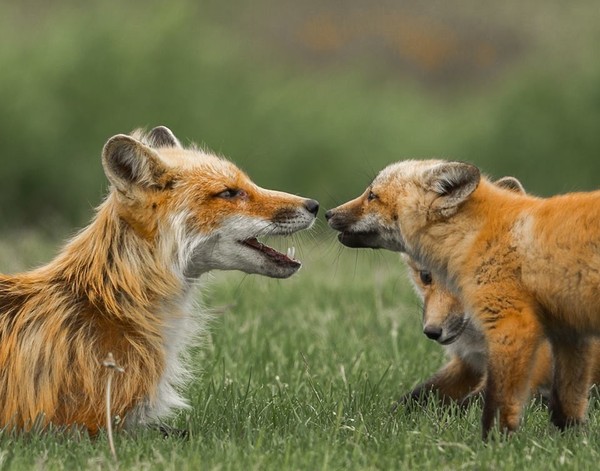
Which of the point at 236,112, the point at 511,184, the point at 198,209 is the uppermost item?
the point at 236,112

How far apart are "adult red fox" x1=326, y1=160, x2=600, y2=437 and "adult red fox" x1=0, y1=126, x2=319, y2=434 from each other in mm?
555

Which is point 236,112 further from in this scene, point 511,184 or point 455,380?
point 455,380

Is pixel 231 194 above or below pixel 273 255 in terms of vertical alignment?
above

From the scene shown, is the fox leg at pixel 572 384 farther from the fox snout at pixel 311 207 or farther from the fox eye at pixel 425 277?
the fox snout at pixel 311 207

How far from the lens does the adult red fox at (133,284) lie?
187 inches

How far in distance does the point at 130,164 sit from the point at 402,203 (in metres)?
1.45

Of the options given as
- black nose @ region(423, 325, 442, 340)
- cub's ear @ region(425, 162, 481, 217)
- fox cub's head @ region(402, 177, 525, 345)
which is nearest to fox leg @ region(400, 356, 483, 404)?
fox cub's head @ region(402, 177, 525, 345)

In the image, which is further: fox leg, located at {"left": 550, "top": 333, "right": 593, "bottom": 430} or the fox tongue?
the fox tongue

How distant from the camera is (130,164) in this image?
16.5 feet

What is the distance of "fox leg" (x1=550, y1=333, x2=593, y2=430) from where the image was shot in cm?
509

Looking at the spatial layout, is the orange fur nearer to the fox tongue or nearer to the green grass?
the green grass

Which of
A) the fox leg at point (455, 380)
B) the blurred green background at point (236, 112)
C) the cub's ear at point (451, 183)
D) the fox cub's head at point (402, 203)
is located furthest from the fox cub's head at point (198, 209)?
the blurred green background at point (236, 112)

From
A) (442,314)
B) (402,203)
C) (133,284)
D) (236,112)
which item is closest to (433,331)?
(442,314)

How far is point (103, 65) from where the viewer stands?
16625mm
